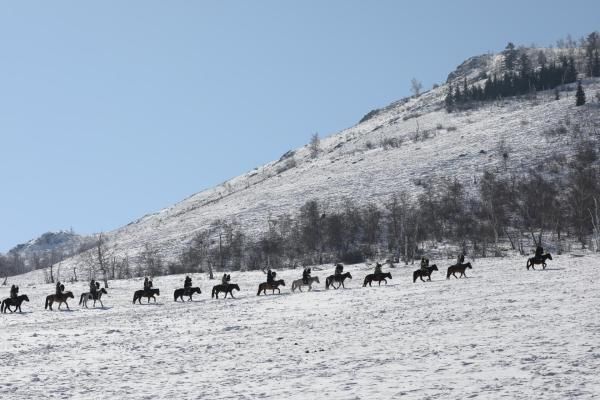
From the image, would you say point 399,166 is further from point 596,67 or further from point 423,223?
point 596,67

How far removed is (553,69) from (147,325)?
187 meters

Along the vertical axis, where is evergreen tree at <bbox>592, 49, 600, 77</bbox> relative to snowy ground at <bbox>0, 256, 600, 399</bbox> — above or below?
above

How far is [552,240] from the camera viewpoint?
87812 mm

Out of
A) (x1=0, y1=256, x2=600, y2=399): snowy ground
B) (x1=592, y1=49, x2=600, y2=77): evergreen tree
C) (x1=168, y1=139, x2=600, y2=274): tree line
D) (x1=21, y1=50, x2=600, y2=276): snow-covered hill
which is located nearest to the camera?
(x1=0, y1=256, x2=600, y2=399): snowy ground

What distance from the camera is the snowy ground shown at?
44.1 feet

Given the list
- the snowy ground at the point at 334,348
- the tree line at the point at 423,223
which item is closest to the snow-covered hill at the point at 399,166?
the tree line at the point at 423,223

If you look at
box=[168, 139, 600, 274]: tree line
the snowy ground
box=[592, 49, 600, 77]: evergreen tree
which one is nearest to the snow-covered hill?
box=[168, 139, 600, 274]: tree line

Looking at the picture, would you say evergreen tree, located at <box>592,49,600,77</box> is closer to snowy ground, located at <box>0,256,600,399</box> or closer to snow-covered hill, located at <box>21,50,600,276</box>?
snow-covered hill, located at <box>21,50,600,276</box>

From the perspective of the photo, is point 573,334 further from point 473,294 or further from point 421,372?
point 473,294

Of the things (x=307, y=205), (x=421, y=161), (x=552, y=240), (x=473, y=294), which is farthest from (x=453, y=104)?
(x=473, y=294)

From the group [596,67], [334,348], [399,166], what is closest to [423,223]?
[399,166]

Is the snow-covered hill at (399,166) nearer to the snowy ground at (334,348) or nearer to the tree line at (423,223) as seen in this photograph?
the tree line at (423,223)

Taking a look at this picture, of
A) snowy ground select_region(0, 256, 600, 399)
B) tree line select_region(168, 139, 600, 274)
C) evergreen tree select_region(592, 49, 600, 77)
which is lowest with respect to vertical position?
snowy ground select_region(0, 256, 600, 399)

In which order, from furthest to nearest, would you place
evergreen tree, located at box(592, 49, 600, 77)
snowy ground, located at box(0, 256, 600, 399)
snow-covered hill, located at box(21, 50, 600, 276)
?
evergreen tree, located at box(592, 49, 600, 77) → snow-covered hill, located at box(21, 50, 600, 276) → snowy ground, located at box(0, 256, 600, 399)
